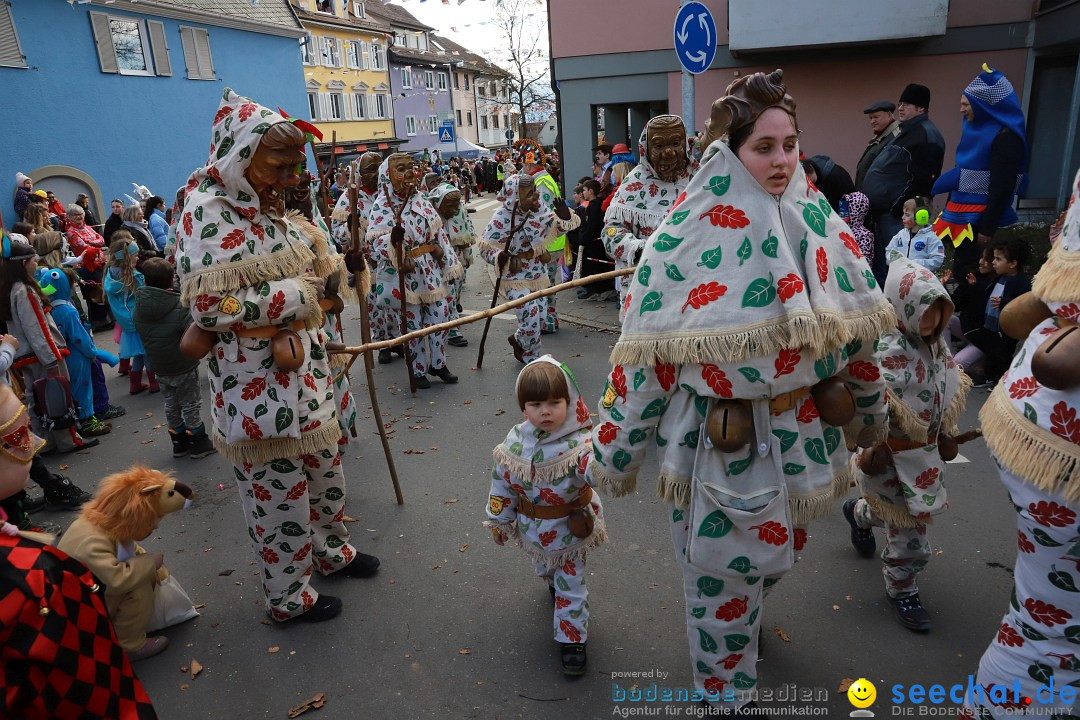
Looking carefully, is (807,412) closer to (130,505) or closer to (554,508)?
(554,508)

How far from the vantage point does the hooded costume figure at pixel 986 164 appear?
6129 mm

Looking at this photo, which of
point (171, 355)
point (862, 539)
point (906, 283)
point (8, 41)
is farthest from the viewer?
point (8, 41)

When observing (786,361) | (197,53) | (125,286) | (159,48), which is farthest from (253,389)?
(197,53)

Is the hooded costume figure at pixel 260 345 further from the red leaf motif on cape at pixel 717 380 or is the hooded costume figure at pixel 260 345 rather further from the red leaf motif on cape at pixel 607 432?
the red leaf motif on cape at pixel 717 380

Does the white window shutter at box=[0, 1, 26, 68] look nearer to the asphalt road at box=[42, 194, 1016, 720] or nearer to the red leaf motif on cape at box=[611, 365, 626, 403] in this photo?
the asphalt road at box=[42, 194, 1016, 720]

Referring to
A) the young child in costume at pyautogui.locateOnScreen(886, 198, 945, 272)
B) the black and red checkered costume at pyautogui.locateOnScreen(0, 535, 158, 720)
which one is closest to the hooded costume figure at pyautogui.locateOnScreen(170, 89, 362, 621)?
the black and red checkered costume at pyautogui.locateOnScreen(0, 535, 158, 720)

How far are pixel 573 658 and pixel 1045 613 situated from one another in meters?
1.73

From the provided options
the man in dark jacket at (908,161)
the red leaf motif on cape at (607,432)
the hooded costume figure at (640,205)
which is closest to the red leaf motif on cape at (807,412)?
the red leaf motif on cape at (607,432)

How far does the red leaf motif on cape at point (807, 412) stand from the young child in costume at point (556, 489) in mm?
962

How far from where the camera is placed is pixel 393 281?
288 inches

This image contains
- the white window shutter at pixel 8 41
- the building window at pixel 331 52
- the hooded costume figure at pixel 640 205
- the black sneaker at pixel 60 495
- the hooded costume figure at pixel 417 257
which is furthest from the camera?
the building window at pixel 331 52

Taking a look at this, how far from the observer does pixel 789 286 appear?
2.07m

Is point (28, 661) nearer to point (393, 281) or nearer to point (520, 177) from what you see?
point (393, 281)

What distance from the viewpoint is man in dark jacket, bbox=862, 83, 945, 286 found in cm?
679
